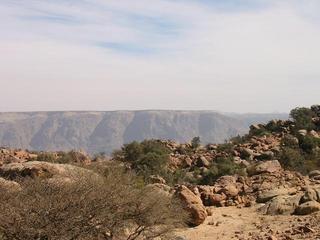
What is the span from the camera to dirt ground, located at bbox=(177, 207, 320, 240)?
1492 centimetres

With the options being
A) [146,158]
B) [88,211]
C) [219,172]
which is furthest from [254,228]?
[146,158]

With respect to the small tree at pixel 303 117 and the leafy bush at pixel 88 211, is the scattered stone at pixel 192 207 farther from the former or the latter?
the small tree at pixel 303 117

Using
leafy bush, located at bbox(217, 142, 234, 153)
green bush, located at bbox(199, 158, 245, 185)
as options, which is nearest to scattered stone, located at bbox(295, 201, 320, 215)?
green bush, located at bbox(199, 158, 245, 185)

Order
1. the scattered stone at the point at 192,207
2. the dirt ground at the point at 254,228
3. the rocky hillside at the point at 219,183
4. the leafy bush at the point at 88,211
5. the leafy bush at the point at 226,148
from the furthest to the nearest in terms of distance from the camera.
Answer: the leafy bush at the point at 226,148 → the scattered stone at the point at 192,207 → the dirt ground at the point at 254,228 → the rocky hillside at the point at 219,183 → the leafy bush at the point at 88,211

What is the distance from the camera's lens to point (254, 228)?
16500 mm

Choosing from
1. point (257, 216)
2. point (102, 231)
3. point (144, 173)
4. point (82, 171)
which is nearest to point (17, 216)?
point (102, 231)

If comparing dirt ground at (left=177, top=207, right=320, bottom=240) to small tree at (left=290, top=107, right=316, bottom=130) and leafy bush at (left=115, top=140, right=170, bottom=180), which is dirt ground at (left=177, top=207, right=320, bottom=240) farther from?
small tree at (left=290, top=107, right=316, bottom=130)

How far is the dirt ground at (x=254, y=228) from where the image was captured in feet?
49.0

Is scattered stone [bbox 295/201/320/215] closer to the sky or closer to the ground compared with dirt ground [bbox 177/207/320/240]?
closer to the sky

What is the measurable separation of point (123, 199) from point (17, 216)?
305 centimetres

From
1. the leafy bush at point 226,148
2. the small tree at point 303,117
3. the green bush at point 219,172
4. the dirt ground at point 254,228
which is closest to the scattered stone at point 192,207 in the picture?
the dirt ground at point 254,228

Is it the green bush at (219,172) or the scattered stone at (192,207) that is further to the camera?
the green bush at (219,172)

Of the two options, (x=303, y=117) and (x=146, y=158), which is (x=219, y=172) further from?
(x=303, y=117)

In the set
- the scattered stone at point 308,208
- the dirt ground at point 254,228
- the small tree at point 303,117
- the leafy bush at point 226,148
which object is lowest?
the dirt ground at point 254,228
